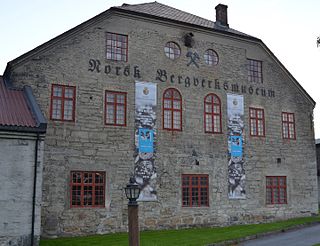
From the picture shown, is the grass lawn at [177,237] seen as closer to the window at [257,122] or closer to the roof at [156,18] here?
the window at [257,122]

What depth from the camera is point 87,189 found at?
15977 mm

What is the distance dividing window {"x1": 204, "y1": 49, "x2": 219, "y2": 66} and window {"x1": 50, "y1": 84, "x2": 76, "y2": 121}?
6.93 metres

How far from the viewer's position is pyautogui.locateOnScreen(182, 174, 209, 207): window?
58.6 ft

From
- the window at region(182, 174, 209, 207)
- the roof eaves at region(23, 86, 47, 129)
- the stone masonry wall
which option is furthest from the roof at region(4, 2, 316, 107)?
the window at region(182, 174, 209, 207)

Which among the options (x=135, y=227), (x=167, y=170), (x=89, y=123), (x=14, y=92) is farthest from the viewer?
(x=167, y=170)

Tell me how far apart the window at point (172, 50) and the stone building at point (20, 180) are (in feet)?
26.0

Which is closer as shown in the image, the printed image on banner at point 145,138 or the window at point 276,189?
the printed image on banner at point 145,138

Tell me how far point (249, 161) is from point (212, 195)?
275 centimetres

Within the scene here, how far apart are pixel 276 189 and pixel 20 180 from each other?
13108 mm

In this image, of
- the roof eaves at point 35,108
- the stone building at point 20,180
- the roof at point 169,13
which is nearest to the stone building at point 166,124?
the roof at point 169,13

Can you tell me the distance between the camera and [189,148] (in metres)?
18.2

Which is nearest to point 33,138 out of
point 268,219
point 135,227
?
point 135,227

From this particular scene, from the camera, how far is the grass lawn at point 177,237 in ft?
44.9

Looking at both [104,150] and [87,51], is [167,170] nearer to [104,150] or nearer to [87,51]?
[104,150]
